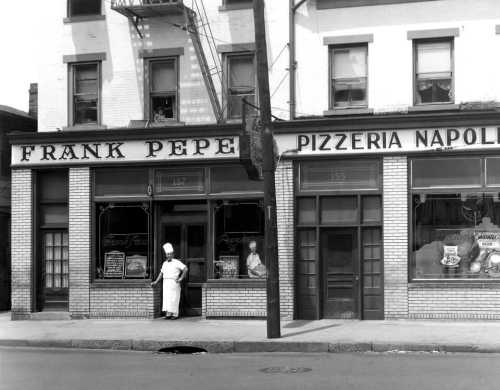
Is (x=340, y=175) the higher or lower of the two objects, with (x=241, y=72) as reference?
lower

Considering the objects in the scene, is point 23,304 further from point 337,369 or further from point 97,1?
point 337,369

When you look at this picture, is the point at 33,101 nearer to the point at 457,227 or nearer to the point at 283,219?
the point at 283,219

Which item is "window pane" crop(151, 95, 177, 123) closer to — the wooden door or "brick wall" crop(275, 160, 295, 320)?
the wooden door

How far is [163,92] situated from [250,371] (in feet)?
30.0

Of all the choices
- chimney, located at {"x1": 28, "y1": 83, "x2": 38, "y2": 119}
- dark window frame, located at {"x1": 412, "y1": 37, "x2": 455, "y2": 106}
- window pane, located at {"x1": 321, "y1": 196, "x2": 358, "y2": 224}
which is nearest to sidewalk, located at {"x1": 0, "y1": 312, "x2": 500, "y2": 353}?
window pane, located at {"x1": 321, "y1": 196, "x2": 358, "y2": 224}

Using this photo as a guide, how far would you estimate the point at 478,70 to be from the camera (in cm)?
1658

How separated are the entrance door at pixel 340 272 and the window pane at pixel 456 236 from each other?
1352mm

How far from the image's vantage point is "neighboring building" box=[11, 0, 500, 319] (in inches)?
655

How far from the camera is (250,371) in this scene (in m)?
11.1

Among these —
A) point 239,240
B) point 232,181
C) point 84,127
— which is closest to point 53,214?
point 84,127

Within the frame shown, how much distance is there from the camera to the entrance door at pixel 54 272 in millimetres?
19078

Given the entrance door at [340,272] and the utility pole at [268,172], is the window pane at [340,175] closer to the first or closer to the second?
the entrance door at [340,272]

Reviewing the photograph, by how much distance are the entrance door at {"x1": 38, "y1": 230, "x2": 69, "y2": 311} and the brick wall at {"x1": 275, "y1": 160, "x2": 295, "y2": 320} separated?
548 centimetres

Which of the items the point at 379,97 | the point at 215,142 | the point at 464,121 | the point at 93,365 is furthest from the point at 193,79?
the point at 93,365
